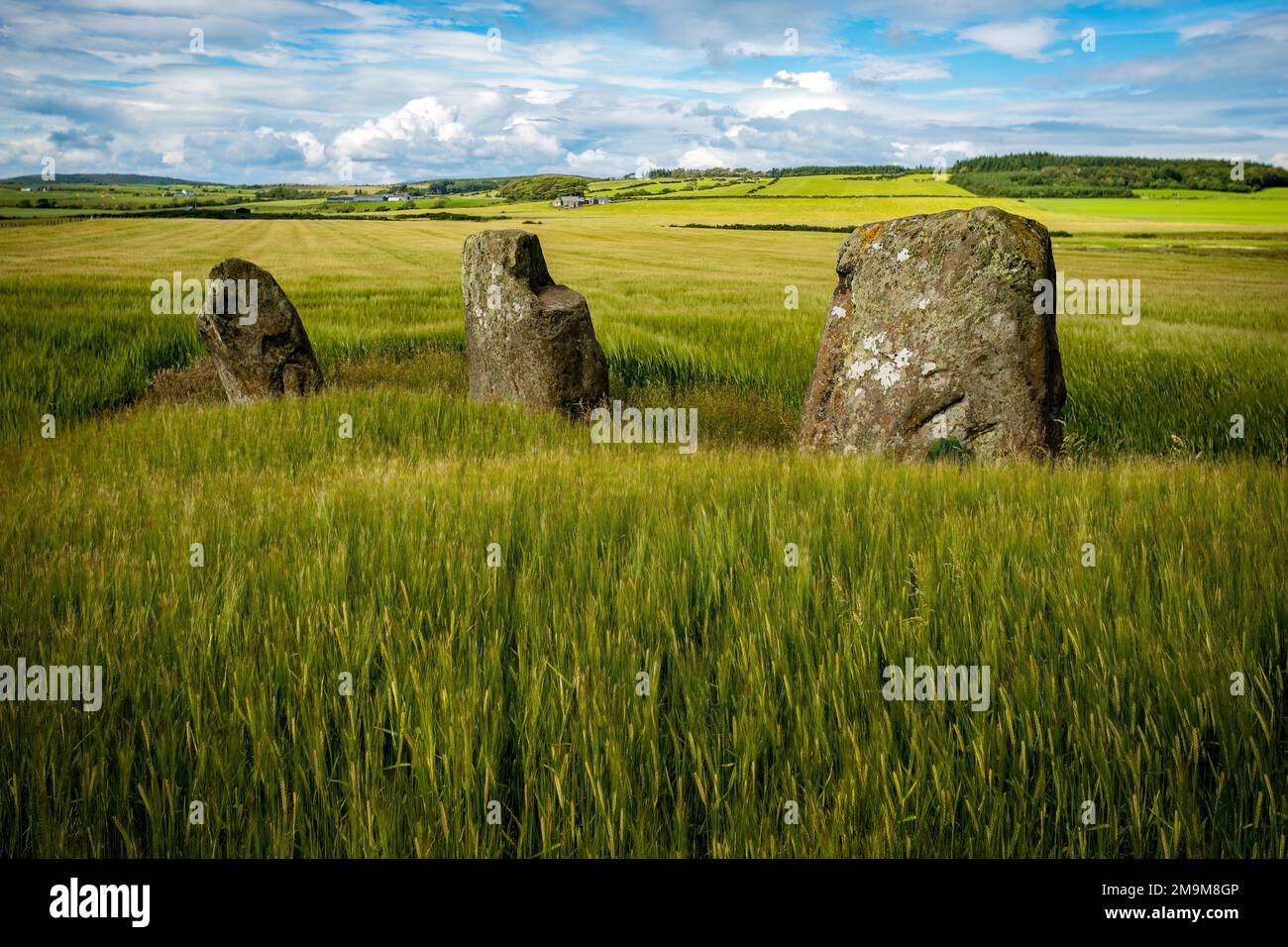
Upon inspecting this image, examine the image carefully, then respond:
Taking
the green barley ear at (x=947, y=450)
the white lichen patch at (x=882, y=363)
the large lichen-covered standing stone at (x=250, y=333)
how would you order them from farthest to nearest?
the large lichen-covered standing stone at (x=250, y=333) → the white lichen patch at (x=882, y=363) → the green barley ear at (x=947, y=450)

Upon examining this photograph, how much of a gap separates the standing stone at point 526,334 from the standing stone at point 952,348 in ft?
10.1

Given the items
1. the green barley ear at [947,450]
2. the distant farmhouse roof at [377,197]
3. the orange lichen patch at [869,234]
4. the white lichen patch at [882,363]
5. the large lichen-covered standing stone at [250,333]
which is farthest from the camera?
the distant farmhouse roof at [377,197]

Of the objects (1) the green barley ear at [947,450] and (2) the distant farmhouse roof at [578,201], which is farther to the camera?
(2) the distant farmhouse roof at [578,201]

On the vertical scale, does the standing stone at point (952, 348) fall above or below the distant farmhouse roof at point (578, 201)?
below

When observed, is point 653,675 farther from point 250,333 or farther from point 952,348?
point 250,333

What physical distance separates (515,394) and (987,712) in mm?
7689

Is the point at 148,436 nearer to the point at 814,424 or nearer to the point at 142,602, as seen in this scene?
the point at 142,602

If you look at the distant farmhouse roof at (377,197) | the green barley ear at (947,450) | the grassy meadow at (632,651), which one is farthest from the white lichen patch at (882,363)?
the distant farmhouse roof at (377,197)

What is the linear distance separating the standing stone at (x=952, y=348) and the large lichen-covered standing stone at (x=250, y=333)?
6.49m

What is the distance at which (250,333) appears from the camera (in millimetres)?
9742

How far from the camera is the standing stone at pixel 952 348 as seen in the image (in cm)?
700
